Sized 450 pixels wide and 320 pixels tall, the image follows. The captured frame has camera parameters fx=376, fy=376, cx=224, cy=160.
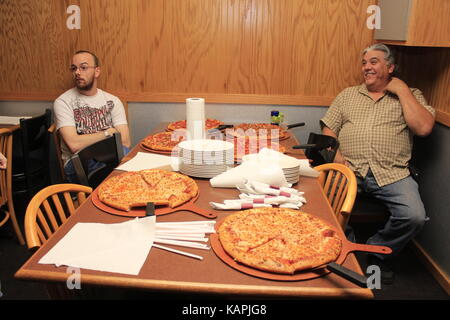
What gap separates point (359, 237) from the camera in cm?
298

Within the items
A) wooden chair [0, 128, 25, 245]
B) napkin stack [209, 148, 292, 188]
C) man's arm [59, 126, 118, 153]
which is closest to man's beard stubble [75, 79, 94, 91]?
man's arm [59, 126, 118, 153]

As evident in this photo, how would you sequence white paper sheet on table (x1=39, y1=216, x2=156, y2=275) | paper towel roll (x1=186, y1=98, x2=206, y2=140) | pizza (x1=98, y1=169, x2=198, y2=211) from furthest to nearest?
paper towel roll (x1=186, y1=98, x2=206, y2=140) < pizza (x1=98, y1=169, x2=198, y2=211) < white paper sheet on table (x1=39, y1=216, x2=156, y2=275)

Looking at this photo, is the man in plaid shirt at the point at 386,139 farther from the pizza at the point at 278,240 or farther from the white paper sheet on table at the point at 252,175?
the pizza at the point at 278,240

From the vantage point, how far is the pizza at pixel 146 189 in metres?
1.45

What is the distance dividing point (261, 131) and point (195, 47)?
3.24 ft

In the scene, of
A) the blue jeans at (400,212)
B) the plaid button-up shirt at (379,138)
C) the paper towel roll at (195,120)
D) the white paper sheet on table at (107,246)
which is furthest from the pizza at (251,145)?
the white paper sheet on table at (107,246)

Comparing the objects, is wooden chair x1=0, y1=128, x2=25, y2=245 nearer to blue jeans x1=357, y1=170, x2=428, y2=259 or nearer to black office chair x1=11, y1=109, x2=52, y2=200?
black office chair x1=11, y1=109, x2=52, y2=200

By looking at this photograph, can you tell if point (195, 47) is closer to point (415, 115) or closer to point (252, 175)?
point (415, 115)

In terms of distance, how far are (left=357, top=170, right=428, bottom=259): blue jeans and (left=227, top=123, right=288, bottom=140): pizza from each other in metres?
0.70

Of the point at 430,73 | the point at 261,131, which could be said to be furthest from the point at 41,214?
the point at 430,73

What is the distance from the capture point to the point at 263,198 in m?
1.51

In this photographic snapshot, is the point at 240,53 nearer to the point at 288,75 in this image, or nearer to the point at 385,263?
the point at 288,75

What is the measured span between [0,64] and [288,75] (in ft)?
8.00

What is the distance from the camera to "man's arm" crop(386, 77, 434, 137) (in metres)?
2.47
